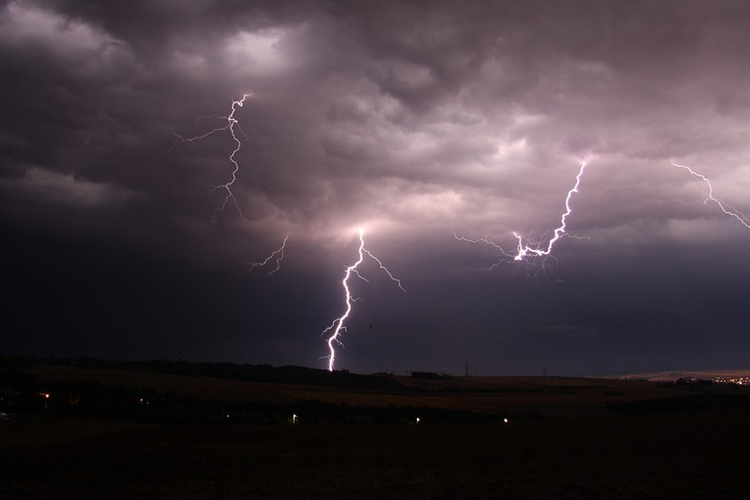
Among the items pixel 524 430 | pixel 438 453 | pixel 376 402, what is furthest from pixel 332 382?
pixel 438 453

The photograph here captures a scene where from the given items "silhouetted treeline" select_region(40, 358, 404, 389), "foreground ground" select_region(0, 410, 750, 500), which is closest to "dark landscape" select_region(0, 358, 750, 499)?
"foreground ground" select_region(0, 410, 750, 500)

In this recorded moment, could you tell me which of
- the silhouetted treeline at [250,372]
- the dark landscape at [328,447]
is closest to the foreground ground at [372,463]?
the dark landscape at [328,447]

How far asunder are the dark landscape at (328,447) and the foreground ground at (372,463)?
0.21 feet

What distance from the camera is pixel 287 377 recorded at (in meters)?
96.1

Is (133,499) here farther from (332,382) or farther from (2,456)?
(332,382)

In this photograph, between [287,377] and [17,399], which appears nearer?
[17,399]

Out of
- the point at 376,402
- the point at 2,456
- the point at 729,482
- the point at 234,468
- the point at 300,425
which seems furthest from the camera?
the point at 376,402

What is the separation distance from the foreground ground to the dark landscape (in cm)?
6

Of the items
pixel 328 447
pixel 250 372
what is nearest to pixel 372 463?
pixel 328 447

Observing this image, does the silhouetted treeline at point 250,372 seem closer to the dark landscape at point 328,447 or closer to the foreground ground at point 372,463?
the dark landscape at point 328,447

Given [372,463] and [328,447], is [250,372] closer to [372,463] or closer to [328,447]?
[328,447]

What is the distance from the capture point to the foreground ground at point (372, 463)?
16672 millimetres

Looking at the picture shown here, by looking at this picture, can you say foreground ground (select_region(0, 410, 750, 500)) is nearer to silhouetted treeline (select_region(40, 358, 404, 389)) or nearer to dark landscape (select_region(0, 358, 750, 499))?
dark landscape (select_region(0, 358, 750, 499))

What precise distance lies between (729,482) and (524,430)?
22944 millimetres
